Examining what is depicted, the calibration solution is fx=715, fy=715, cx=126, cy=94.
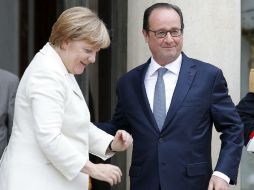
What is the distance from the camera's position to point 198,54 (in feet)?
19.5

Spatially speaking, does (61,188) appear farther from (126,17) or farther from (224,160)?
(126,17)

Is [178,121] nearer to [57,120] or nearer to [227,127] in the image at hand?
[227,127]

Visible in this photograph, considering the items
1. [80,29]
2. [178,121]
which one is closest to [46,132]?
[80,29]

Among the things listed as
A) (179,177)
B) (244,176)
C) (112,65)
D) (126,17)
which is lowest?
(244,176)

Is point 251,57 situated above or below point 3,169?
above

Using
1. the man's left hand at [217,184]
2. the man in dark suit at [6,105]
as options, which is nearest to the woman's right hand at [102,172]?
the man's left hand at [217,184]

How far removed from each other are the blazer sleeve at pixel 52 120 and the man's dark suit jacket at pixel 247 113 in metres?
1.47

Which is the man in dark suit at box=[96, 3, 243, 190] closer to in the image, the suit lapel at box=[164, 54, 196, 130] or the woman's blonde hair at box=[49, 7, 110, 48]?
the suit lapel at box=[164, 54, 196, 130]

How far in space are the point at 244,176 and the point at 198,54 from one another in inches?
55.6

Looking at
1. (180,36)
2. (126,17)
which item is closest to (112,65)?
(126,17)

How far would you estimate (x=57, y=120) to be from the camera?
3.77 meters

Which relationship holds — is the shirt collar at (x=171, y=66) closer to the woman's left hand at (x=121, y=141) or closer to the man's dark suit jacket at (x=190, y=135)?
the man's dark suit jacket at (x=190, y=135)

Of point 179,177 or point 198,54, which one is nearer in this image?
point 179,177

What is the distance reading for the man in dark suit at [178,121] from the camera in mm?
4523
